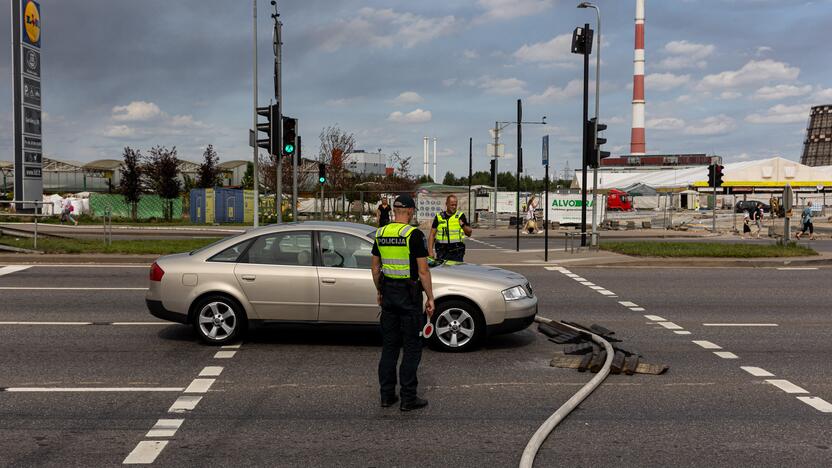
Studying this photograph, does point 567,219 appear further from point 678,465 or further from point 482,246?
point 678,465

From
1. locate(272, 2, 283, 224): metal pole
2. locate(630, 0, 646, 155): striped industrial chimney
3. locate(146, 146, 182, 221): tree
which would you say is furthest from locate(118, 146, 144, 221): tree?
locate(630, 0, 646, 155): striped industrial chimney

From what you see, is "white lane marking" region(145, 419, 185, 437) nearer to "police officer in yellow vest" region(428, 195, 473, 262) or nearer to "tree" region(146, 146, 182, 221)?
"police officer in yellow vest" region(428, 195, 473, 262)

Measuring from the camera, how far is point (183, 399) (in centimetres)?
605

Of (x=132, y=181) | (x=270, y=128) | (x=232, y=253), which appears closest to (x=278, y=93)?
(x=270, y=128)

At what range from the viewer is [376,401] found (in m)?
6.04

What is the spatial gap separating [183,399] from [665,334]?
5.89 metres

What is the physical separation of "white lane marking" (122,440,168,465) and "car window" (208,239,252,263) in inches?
134

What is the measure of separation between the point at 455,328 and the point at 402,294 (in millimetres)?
2294

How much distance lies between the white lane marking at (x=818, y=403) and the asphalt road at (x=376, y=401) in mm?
90

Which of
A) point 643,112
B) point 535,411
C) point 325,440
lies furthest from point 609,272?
point 643,112

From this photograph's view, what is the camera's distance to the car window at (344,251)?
801cm

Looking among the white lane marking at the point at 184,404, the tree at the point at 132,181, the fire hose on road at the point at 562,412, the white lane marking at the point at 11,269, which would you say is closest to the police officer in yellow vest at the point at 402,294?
the fire hose on road at the point at 562,412

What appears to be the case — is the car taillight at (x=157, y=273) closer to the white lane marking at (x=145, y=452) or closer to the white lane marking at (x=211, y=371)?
the white lane marking at (x=211, y=371)

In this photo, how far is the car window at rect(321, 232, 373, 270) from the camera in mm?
8008
